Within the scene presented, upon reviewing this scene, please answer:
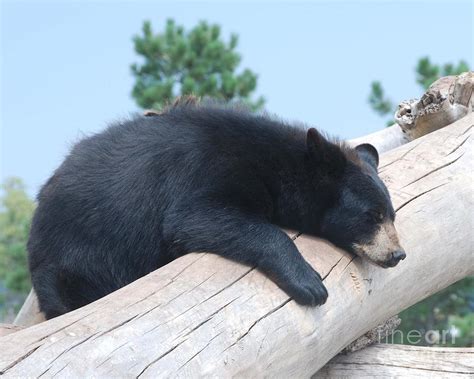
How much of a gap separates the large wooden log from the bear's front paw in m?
0.05

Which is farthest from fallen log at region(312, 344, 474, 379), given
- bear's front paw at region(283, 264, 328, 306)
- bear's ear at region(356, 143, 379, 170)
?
bear's ear at region(356, 143, 379, 170)

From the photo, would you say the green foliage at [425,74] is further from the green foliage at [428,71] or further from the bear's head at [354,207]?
the bear's head at [354,207]

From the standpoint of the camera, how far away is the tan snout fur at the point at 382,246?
15.3 ft

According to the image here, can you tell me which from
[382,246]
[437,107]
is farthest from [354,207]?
[437,107]

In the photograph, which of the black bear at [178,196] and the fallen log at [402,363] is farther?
the fallen log at [402,363]

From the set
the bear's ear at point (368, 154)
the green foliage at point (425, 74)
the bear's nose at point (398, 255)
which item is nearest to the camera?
the bear's nose at point (398, 255)

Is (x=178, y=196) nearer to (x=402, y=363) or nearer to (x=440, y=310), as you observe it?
(x=402, y=363)

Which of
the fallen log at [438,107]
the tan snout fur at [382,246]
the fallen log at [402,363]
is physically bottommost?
the fallen log at [402,363]

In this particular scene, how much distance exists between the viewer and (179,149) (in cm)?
491

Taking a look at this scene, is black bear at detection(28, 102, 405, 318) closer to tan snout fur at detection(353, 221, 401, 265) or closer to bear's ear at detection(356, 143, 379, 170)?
tan snout fur at detection(353, 221, 401, 265)

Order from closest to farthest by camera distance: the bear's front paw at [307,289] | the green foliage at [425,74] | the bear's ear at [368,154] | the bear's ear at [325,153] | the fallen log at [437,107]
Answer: the bear's front paw at [307,289], the bear's ear at [325,153], the bear's ear at [368,154], the fallen log at [437,107], the green foliage at [425,74]

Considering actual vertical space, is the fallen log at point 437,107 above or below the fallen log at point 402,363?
above

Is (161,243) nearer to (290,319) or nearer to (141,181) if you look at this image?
(141,181)

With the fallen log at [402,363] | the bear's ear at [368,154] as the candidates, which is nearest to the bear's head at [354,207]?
the bear's ear at [368,154]
